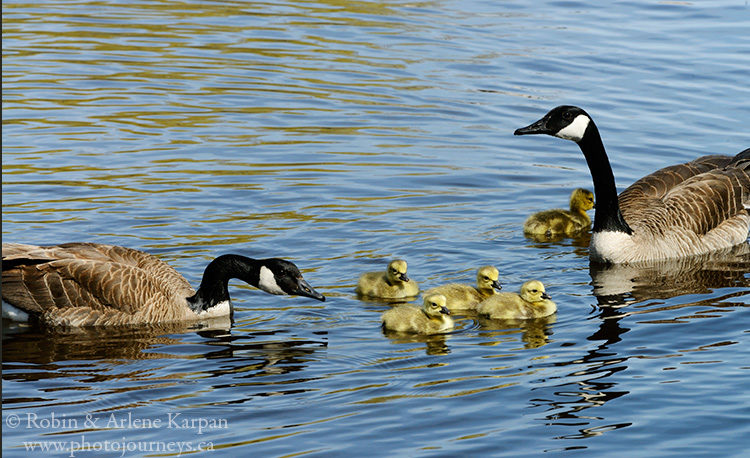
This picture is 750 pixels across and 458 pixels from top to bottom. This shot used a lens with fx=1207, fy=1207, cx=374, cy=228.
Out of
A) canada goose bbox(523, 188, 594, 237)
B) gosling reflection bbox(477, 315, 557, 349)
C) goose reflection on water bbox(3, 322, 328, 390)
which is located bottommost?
gosling reflection bbox(477, 315, 557, 349)

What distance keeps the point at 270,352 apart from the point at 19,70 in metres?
11.8

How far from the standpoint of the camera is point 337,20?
80.1 ft

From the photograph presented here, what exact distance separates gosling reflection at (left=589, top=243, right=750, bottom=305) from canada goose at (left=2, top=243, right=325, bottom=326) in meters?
3.30

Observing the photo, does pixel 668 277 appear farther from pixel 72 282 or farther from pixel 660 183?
pixel 72 282

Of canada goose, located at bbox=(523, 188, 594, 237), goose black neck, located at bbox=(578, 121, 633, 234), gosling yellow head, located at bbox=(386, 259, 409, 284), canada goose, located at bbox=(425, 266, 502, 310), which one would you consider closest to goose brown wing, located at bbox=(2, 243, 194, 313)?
gosling yellow head, located at bbox=(386, 259, 409, 284)

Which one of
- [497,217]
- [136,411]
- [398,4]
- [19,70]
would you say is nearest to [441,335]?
[136,411]

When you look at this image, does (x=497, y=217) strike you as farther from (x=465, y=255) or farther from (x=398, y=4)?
(x=398, y=4)

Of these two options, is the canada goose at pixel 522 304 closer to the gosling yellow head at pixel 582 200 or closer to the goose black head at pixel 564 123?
the goose black head at pixel 564 123

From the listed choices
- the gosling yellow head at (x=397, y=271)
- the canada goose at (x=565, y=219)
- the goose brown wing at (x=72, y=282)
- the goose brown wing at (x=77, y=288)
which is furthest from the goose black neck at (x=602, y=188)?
the goose brown wing at (x=77, y=288)

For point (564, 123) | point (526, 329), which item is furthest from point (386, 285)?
→ point (564, 123)

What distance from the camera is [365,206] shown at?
577 inches

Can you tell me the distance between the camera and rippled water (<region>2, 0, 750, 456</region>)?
8.86 metres

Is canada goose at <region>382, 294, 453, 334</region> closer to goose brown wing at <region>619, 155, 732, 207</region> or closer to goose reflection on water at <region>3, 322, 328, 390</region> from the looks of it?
goose reflection on water at <region>3, 322, 328, 390</region>

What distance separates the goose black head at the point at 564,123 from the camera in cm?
1316
